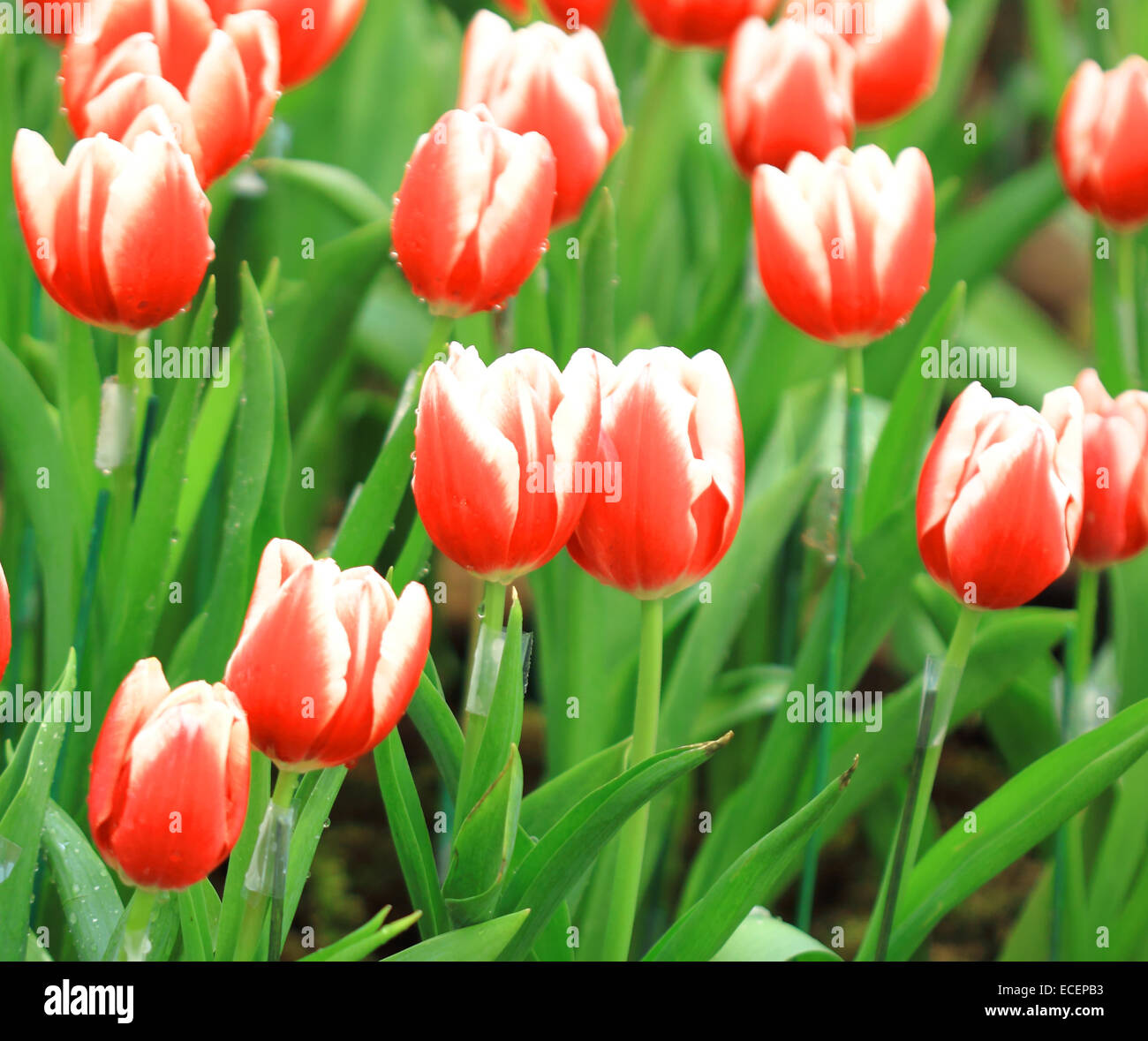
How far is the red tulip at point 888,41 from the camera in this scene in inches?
38.8

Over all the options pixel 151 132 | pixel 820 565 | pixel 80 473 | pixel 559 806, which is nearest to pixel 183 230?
pixel 151 132

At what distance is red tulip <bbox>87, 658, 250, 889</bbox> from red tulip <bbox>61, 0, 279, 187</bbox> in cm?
31

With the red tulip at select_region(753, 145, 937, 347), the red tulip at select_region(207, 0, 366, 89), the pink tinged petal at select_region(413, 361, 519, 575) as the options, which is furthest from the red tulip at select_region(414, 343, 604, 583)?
the red tulip at select_region(207, 0, 366, 89)

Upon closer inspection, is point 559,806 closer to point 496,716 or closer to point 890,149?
point 496,716

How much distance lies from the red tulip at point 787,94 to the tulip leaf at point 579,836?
452mm

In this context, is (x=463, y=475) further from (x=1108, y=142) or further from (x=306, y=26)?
(x=1108, y=142)

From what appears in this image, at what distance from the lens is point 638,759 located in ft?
2.15

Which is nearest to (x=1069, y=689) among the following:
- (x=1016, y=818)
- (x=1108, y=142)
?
(x=1016, y=818)

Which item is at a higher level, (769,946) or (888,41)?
(888,41)

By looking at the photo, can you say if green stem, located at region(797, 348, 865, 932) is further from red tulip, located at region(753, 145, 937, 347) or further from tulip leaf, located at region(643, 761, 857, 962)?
tulip leaf, located at region(643, 761, 857, 962)

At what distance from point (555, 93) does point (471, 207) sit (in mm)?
173

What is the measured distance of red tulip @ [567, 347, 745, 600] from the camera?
0.58 metres

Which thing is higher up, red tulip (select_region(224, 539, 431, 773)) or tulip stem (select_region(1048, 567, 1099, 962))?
red tulip (select_region(224, 539, 431, 773))

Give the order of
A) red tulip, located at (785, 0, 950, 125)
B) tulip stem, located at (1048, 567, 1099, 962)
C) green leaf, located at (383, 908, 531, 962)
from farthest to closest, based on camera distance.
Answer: red tulip, located at (785, 0, 950, 125) < tulip stem, located at (1048, 567, 1099, 962) < green leaf, located at (383, 908, 531, 962)
